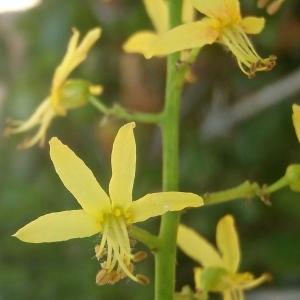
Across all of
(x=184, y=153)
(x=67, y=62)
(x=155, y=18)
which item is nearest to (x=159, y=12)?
(x=155, y=18)

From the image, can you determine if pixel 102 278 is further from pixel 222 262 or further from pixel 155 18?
pixel 155 18

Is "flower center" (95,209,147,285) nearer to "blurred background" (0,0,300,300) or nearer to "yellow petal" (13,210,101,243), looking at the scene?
"yellow petal" (13,210,101,243)

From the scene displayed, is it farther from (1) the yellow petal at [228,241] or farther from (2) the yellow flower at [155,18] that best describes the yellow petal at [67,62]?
(1) the yellow petal at [228,241]

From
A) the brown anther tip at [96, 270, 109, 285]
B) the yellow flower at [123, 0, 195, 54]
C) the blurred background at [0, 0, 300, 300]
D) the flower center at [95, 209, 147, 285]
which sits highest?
the blurred background at [0, 0, 300, 300]

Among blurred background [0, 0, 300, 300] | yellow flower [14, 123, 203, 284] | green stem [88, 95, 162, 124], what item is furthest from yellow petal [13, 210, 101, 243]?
blurred background [0, 0, 300, 300]

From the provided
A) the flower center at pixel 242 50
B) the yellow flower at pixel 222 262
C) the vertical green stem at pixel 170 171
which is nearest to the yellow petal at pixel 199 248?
the yellow flower at pixel 222 262
